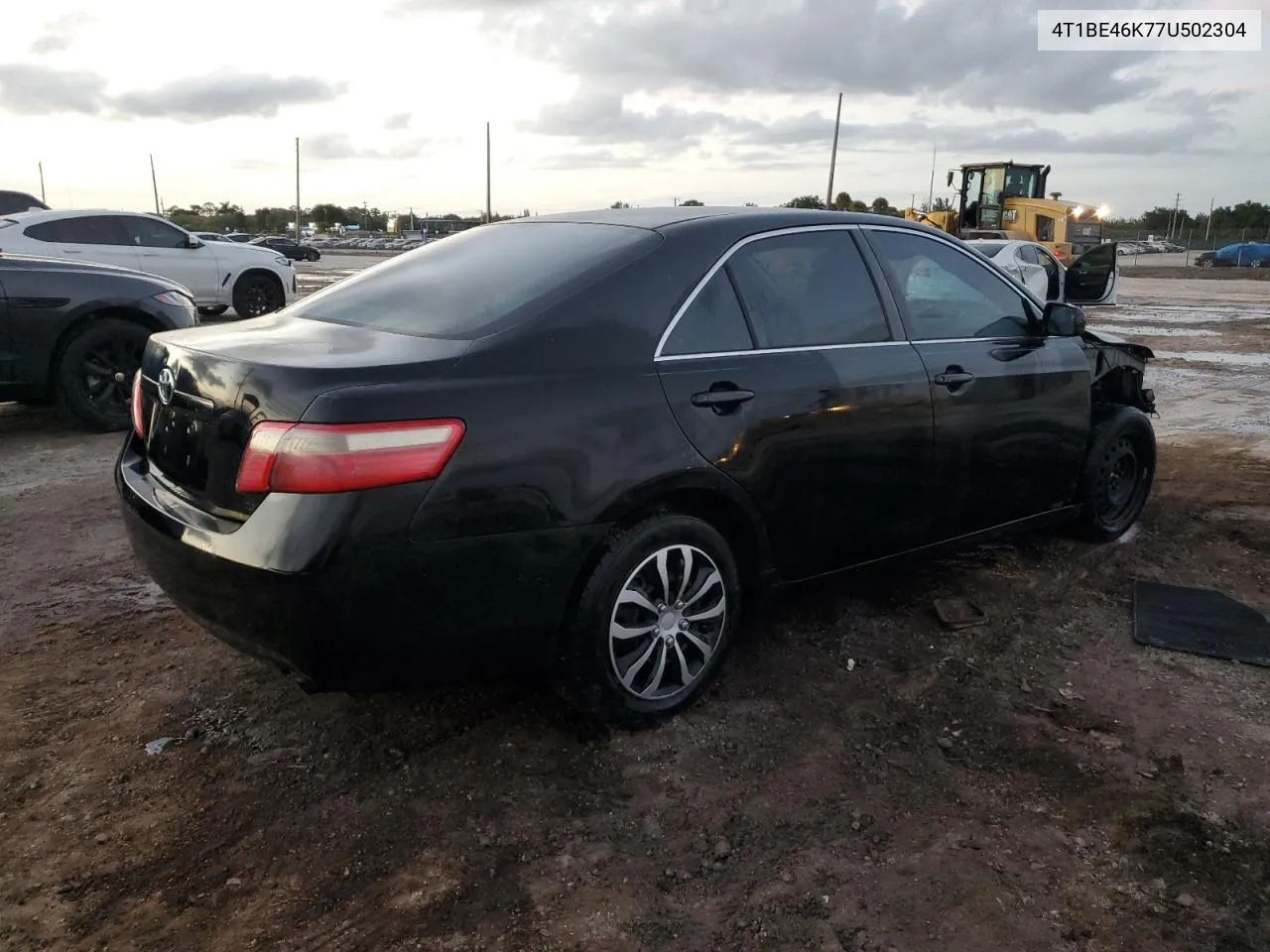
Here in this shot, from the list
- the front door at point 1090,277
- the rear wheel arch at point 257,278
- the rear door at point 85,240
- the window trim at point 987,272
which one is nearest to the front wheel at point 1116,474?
the window trim at point 987,272

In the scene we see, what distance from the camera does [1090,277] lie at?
599 inches

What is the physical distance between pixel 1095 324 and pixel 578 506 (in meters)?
16.1

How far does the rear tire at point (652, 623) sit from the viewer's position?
110 inches

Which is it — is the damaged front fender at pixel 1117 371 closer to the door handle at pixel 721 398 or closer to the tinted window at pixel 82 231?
the door handle at pixel 721 398

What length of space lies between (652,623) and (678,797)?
52 centimetres

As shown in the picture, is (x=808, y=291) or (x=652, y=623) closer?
(x=652, y=623)

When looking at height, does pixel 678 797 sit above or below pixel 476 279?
below

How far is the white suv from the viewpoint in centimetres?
1113

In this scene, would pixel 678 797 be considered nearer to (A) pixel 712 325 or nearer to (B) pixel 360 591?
(B) pixel 360 591

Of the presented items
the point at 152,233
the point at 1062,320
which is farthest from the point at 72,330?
the point at 1062,320

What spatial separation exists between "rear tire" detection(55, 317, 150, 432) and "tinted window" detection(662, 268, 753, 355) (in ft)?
17.6

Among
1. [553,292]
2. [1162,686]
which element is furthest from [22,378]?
[1162,686]

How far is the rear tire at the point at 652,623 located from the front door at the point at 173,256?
413 inches

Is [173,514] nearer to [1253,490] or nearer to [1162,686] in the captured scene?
[1162,686]
